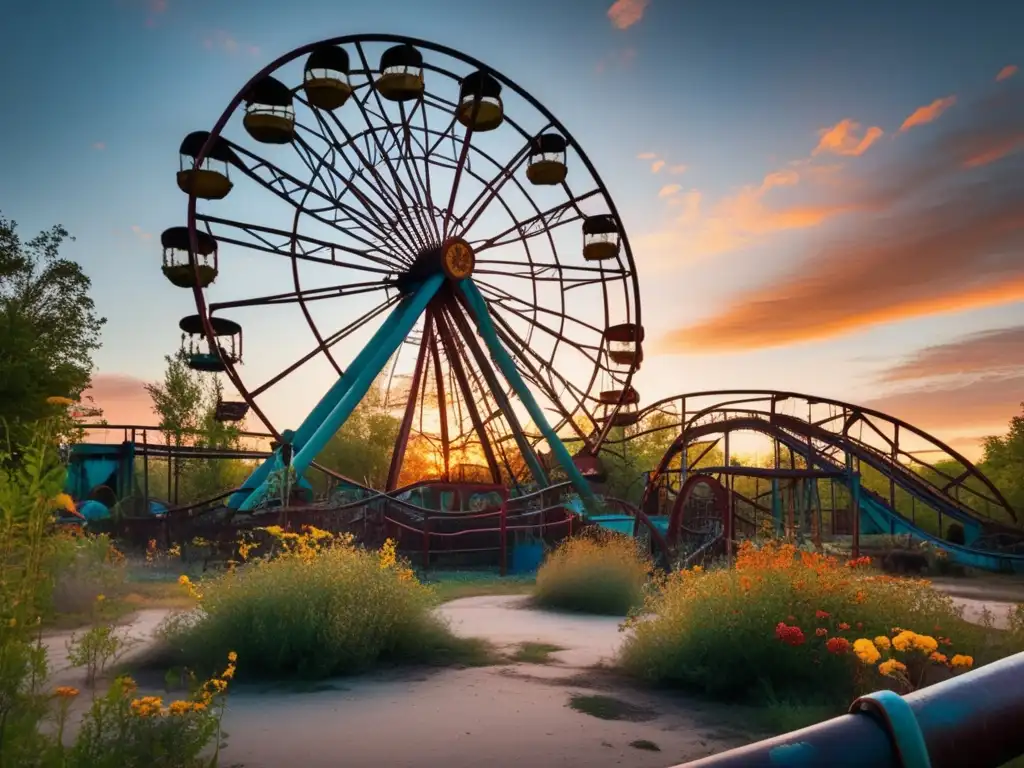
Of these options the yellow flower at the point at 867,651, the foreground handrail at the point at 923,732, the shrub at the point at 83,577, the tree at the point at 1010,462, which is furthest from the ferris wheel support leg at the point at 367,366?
→ the tree at the point at 1010,462

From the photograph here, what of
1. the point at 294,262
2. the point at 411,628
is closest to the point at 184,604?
the point at 411,628

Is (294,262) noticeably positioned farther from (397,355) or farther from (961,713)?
(961,713)

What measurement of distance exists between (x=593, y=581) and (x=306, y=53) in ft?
46.4

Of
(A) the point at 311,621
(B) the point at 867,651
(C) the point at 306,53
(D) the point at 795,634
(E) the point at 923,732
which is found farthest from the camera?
(C) the point at 306,53

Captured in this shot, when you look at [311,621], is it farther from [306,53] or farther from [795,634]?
[306,53]

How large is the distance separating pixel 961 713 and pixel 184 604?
1321cm

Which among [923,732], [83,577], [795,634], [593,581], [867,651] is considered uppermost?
[923,732]

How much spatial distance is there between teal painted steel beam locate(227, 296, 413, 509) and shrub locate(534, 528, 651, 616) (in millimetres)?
7814

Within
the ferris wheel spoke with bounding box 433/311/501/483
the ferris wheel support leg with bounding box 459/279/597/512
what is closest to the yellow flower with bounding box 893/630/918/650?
the ferris wheel support leg with bounding box 459/279/597/512

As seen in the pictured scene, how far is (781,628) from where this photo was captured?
671 cm

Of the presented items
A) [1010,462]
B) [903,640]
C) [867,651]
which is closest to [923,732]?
[867,651]

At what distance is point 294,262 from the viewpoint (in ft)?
72.8

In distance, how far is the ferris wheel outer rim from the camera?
753 inches

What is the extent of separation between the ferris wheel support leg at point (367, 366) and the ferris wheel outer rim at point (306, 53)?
36.9 inches
